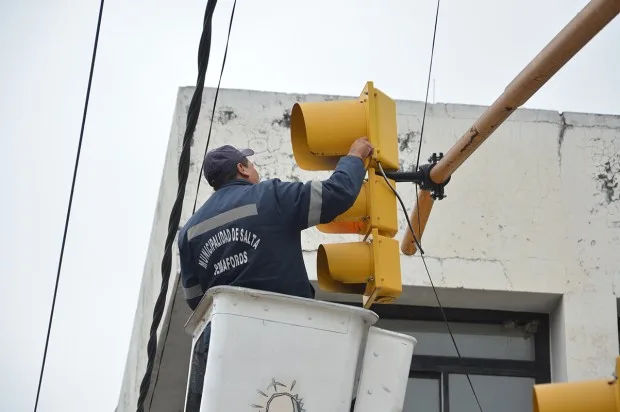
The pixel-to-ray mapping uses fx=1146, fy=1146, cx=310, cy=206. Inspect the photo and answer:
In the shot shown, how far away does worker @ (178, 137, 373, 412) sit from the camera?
514cm

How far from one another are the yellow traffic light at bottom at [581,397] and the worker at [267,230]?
1383mm

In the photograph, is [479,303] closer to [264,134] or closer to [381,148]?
[264,134]

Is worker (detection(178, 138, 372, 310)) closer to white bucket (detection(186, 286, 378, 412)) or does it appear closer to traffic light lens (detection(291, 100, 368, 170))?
traffic light lens (detection(291, 100, 368, 170))

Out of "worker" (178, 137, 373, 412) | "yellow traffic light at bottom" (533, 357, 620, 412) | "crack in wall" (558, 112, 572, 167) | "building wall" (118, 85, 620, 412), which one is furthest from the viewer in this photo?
"crack in wall" (558, 112, 572, 167)

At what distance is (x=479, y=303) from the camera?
9.03 m

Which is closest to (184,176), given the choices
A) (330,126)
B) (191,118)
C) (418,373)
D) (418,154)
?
(191,118)

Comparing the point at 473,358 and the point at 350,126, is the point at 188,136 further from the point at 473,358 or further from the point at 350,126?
the point at 473,358

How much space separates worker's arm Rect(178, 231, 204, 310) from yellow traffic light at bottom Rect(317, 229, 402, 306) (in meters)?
0.64

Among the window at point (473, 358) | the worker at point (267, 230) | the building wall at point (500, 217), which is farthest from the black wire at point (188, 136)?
the window at point (473, 358)

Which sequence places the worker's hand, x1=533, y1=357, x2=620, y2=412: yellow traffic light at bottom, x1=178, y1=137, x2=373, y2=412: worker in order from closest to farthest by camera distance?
x1=533, y1=357, x2=620, y2=412: yellow traffic light at bottom, x1=178, y1=137, x2=373, y2=412: worker, the worker's hand

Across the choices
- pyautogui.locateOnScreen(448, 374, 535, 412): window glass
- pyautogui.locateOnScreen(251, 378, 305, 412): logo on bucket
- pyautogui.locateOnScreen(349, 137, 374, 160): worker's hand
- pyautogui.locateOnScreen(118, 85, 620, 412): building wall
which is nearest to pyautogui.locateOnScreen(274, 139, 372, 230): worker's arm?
pyautogui.locateOnScreen(349, 137, 374, 160): worker's hand

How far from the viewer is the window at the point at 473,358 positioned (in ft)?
29.5

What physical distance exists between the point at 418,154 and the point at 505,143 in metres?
1.03

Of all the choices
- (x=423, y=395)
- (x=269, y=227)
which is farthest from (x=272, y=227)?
(x=423, y=395)
